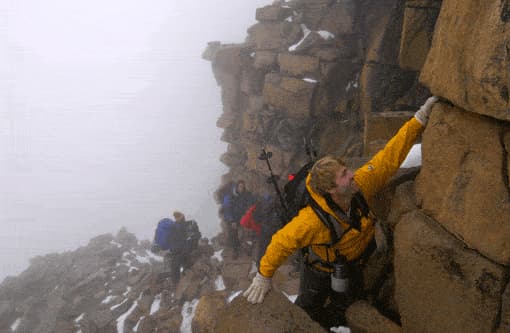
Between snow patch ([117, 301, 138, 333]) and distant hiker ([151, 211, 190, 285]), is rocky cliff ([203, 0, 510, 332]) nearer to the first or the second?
distant hiker ([151, 211, 190, 285])

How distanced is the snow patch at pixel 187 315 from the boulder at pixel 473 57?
10.7 meters

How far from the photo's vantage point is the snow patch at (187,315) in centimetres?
1114

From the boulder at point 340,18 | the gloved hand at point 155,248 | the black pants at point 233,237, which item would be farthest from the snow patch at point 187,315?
the boulder at point 340,18

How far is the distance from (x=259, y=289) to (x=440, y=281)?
1.98m

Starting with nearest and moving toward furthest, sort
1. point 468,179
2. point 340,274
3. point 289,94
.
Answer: point 468,179, point 340,274, point 289,94

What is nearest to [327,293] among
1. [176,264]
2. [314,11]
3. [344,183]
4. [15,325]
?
[344,183]

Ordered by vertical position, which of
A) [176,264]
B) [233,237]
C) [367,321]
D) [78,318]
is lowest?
[78,318]

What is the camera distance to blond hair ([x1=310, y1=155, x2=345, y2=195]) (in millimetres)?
3580

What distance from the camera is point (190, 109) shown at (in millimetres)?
A: 197625

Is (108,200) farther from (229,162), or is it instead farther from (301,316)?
(301,316)

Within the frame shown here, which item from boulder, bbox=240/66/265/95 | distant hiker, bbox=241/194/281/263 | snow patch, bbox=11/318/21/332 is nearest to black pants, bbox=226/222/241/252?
distant hiker, bbox=241/194/281/263

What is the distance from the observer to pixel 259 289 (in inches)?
155

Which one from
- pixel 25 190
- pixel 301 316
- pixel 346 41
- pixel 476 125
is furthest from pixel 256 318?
pixel 25 190

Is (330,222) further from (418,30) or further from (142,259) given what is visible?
(142,259)
